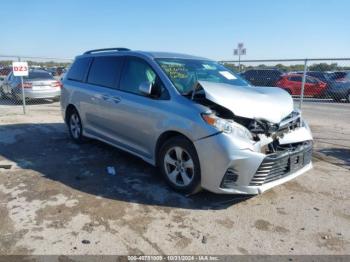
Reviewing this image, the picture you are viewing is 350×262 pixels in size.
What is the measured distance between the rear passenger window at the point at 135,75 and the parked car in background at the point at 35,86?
9.23m

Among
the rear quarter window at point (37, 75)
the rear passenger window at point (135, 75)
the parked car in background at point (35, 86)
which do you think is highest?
the rear passenger window at point (135, 75)

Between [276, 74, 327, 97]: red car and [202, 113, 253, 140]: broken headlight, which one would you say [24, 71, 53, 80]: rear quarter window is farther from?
[202, 113, 253, 140]: broken headlight

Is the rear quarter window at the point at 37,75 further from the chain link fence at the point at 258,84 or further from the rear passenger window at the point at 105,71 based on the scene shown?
the rear passenger window at the point at 105,71

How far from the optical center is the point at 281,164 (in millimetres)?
3990

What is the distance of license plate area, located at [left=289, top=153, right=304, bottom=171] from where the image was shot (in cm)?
410

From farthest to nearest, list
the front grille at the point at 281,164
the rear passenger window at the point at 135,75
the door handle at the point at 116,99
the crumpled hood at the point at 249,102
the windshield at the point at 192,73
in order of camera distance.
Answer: the door handle at the point at 116,99 → the rear passenger window at the point at 135,75 → the windshield at the point at 192,73 → the crumpled hood at the point at 249,102 → the front grille at the point at 281,164

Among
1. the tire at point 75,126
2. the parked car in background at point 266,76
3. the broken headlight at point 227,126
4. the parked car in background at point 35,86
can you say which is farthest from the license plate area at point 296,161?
the parked car in background at point 266,76

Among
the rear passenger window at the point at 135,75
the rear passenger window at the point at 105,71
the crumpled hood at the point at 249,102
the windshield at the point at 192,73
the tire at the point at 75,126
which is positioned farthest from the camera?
the tire at the point at 75,126

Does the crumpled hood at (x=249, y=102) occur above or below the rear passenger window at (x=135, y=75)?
below

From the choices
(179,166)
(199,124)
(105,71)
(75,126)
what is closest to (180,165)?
(179,166)

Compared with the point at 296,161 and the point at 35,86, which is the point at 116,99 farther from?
the point at 35,86

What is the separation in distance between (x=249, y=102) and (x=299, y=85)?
580 inches

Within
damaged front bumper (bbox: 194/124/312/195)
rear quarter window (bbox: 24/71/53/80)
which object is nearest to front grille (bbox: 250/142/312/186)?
damaged front bumper (bbox: 194/124/312/195)

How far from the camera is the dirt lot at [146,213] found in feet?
10.6
